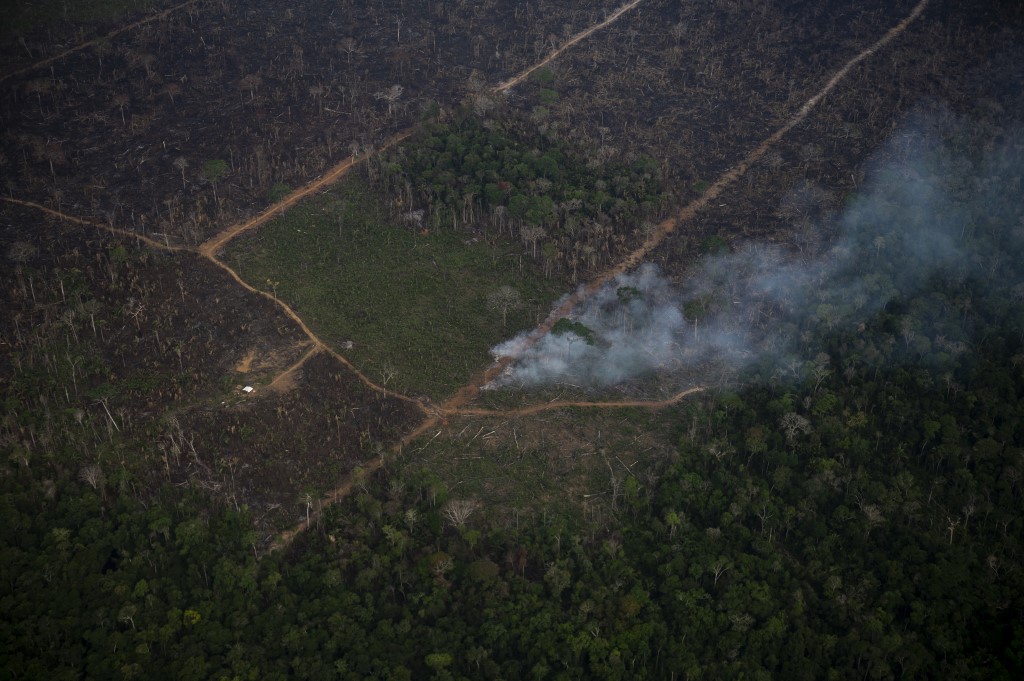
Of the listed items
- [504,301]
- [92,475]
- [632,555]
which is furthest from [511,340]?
[92,475]

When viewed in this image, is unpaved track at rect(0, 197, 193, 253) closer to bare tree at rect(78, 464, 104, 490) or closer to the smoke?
bare tree at rect(78, 464, 104, 490)

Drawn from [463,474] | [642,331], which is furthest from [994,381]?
[463,474]

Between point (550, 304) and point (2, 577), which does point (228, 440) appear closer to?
point (2, 577)

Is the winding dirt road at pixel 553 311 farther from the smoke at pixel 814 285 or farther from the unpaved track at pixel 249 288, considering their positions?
the smoke at pixel 814 285

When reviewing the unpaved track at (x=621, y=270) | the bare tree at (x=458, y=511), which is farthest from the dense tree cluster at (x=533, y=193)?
the bare tree at (x=458, y=511)

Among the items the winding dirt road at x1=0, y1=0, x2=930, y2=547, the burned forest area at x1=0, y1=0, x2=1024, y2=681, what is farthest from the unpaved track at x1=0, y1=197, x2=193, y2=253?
the burned forest area at x1=0, y1=0, x2=1024, y2=681

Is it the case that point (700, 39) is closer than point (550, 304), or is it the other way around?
point (550, 304)
